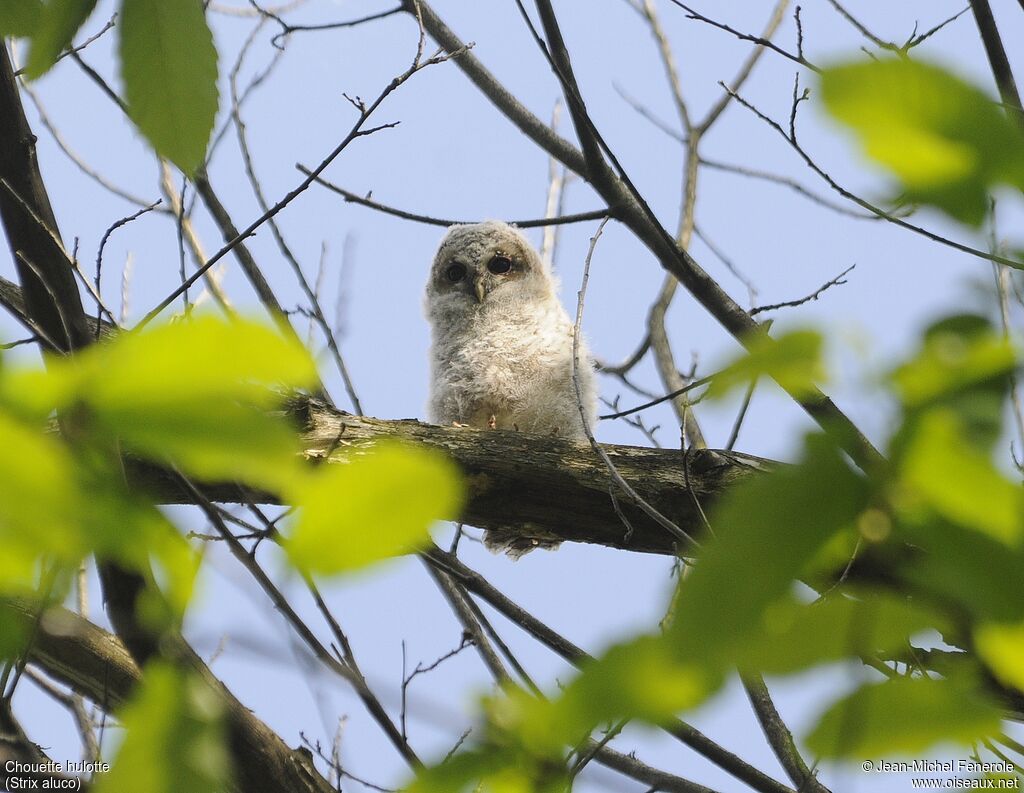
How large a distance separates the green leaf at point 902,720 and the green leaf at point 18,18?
2.51 feet

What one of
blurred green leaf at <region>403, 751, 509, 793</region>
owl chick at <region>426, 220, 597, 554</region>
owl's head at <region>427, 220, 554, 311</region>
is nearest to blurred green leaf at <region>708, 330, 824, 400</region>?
blurred green leaf at <region>403, 751, 509, 793</region>

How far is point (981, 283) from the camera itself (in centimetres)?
69

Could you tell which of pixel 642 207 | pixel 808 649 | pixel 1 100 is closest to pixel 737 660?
pixel 808 649

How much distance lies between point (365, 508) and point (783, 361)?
0.20 m

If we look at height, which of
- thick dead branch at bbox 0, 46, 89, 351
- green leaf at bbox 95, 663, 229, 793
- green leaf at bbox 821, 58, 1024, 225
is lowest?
green leaf at bbox 95, 663, 229, 793

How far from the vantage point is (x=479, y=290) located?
14.4 feet

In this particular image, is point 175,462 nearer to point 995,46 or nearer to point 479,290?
point 995,46

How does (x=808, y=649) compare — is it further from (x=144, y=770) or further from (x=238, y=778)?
(x=238, y=778)

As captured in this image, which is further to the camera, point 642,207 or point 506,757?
point 642,207

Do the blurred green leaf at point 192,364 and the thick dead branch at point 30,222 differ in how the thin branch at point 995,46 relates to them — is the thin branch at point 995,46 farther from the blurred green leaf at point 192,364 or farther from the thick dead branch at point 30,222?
the blurred green leaf at point 192,364

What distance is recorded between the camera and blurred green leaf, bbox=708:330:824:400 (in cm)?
46

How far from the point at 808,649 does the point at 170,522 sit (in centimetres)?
34

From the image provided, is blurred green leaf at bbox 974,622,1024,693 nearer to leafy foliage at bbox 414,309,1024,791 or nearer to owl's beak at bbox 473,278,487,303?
leafy foliage at bbox 414,309,1024,791

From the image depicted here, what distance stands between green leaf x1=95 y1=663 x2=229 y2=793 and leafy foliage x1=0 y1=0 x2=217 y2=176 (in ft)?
1.29
